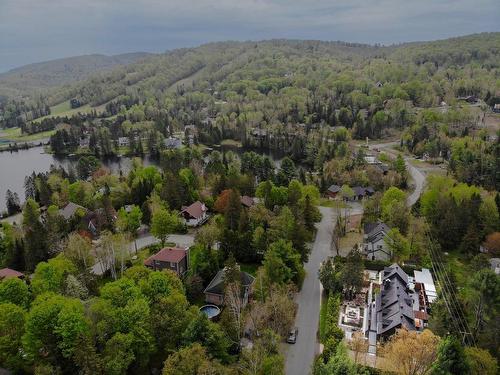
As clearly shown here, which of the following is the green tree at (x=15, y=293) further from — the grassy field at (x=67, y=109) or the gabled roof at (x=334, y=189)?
the grassy field at (x=67, y=109)

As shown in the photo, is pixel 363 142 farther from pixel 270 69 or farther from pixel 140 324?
pixel 270 69

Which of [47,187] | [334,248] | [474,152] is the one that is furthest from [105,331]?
[474,152]

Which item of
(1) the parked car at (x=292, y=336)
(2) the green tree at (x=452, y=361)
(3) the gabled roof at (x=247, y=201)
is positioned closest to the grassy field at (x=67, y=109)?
(3) the gabled roof at (x=247, y=201)

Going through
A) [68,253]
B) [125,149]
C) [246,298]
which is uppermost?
[68,253]

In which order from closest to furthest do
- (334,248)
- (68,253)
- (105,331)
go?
(105,331)
(68,253)
(334,248)

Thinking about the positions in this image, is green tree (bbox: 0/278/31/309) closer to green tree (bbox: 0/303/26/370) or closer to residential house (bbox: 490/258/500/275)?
green tree (bbox: 0/303/26/370)

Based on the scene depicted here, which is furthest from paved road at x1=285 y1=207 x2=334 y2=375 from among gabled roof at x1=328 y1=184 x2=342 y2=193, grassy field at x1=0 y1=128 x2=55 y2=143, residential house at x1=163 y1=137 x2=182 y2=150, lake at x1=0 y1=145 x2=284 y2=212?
grassy field at x1=0 y1=128 x2=55 y2=143
